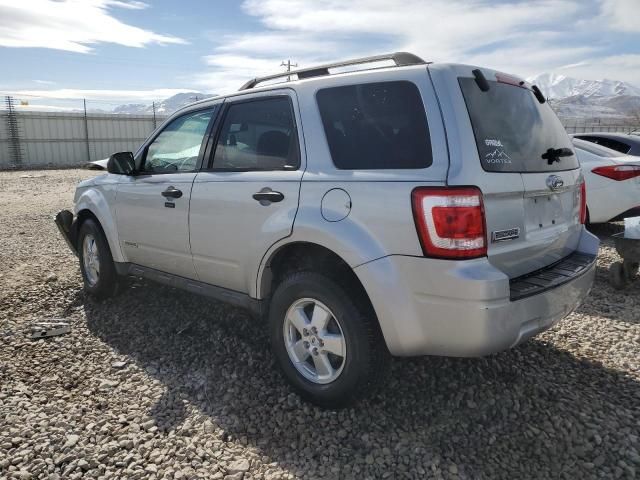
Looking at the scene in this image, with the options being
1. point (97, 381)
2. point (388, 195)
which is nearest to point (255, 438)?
point (97, 381)

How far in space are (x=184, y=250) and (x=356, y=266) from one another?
5.33ft

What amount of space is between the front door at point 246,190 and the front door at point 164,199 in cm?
17

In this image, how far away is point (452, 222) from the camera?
2.25 meters

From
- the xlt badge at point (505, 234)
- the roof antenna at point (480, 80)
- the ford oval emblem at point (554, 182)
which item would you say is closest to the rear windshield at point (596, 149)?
the ford oval emblem at point (554, 182)

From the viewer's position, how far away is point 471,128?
93.5 inches

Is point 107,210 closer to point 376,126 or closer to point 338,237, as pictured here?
point 338,237

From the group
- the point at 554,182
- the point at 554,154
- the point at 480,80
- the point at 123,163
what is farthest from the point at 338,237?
the point at 123,163

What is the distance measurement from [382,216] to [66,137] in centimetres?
2965

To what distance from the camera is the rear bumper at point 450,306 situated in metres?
2.25

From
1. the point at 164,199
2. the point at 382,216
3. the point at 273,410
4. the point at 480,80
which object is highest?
the point at 480,80

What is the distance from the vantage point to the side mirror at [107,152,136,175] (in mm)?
4109

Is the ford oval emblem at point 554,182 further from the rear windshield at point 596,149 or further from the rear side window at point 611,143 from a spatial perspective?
the rear side window at point 611,143

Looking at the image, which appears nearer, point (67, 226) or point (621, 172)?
point (67, 226)

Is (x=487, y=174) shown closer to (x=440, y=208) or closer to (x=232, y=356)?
(x=440, y=208)
